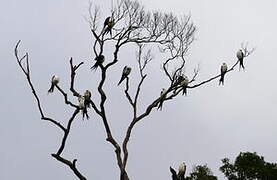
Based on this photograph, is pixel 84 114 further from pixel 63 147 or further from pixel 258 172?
pixel 258 172

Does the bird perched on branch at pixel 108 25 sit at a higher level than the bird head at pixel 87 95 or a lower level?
higher

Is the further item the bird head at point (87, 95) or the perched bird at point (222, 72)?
the perched bird at point (222, 72)

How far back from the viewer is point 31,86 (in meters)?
9.91

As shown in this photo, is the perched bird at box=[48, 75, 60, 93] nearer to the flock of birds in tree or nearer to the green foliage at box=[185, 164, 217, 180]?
the flock of birds in tree

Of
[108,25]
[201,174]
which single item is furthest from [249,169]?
[108,25]

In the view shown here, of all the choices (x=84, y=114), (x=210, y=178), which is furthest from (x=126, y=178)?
(x=210, y=178)

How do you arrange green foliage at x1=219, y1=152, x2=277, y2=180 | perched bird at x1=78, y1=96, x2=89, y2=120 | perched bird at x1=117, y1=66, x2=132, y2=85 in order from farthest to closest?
green foliage at x1=219, y1=152, x2=277, y2=180, perched bird at x1=117, y1=66, x2=132, y2=85, perched bird at x1=78, y1=96, x2=89, y2=120

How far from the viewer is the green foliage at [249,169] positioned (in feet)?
60.8

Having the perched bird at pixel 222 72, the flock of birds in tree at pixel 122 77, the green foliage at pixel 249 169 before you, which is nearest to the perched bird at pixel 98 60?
the flock of birds in tree at pixel 122 77

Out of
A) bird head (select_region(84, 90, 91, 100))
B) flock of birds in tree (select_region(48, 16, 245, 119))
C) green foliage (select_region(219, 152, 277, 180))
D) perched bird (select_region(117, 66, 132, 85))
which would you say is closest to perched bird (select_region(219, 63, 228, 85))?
flock of birds in tree (select_region(48, 16, 245, 119))

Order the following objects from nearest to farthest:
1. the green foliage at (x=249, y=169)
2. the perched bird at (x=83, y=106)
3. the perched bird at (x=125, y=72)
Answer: the perched bird at (x=83, y=106) < the perched bird at (x=125, y=72) < the green foliage at (x=249, y=169)

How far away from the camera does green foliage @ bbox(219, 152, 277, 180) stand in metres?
18.5

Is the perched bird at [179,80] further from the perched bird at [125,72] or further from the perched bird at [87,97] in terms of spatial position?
the perched bird at [87,97]

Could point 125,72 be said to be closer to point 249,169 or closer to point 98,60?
point 98,60
